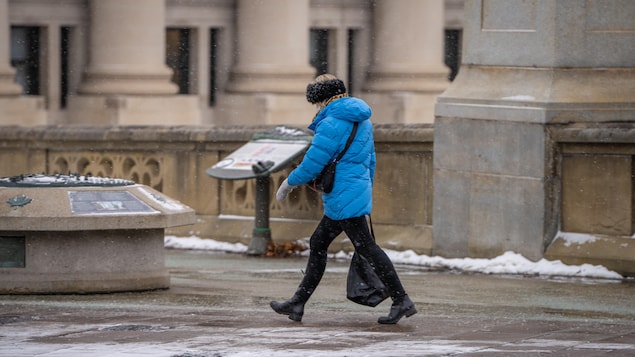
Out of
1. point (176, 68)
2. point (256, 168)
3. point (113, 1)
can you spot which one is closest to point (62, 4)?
point (113, 1)

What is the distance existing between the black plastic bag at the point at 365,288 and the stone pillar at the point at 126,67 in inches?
964

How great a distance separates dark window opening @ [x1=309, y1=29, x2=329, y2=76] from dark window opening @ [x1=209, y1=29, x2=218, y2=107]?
3635 mm

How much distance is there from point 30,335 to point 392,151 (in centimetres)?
577

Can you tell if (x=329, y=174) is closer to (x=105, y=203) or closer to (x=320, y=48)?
(x=105, y=203)

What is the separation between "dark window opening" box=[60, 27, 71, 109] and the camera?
36938 millimetres

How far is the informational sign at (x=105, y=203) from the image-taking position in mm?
12266

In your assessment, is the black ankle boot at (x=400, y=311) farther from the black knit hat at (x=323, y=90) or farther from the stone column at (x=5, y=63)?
the stone column at (x=5, y=63)

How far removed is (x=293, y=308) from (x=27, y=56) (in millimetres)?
26459

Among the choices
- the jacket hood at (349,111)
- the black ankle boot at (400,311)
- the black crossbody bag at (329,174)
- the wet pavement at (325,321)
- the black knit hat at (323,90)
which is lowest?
the wet pavement at (325,321)

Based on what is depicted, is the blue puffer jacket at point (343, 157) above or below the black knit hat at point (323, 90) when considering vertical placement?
below

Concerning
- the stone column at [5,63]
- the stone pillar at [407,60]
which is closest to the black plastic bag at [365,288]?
the stone column at [5,63]

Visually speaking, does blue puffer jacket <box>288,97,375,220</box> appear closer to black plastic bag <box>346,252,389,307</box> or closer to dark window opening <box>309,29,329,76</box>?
black plastic bag <box>346,252,389,307</box>

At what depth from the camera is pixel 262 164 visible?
1552cm

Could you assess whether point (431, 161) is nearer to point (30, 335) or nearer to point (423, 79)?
point (30, 335)
